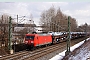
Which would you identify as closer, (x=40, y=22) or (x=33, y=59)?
(x=33, y=59)

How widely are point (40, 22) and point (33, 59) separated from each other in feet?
150

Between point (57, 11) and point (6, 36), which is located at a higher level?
point (57, 11)

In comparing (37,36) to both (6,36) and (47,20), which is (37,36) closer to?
(6,36)

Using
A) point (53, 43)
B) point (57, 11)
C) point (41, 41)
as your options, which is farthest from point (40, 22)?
point (41, 41)

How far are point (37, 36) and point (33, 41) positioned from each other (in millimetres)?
1305

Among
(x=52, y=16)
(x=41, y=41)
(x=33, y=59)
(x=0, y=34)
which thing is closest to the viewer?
(x=33, y=59)

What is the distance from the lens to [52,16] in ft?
206

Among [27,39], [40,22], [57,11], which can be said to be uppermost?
[57,11]

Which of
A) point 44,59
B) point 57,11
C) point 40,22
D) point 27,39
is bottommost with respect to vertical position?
point 44,59

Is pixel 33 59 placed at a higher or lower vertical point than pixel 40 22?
lower

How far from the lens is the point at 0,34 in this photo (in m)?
34.2

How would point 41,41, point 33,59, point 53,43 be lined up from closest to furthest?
1. point 33,59
2. point 41,41
3. point 53,43

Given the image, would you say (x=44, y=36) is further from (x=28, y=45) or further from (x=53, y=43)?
(x=53, y=43)

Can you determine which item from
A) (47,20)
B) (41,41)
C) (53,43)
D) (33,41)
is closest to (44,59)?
(33,41)
